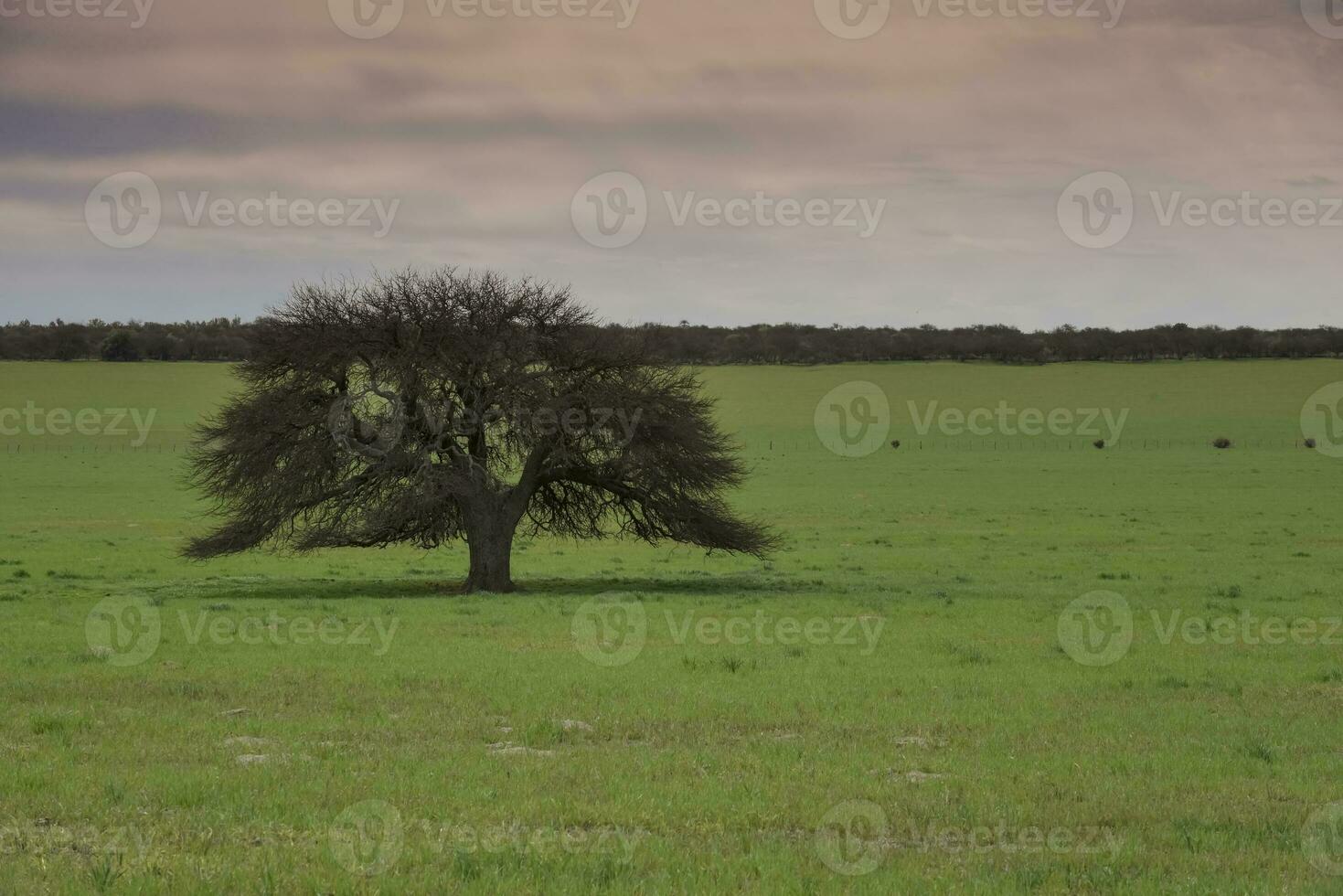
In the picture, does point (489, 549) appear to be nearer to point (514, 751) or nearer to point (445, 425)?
point (445, 425)

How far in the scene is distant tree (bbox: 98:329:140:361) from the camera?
16100 cm

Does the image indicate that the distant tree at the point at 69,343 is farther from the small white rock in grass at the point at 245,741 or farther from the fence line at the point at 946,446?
the small white rock in grass at the point at 245,741

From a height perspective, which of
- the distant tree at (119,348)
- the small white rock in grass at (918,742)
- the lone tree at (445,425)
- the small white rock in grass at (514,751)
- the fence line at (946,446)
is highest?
the distant tree at (119,348)

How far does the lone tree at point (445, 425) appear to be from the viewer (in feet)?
97.5

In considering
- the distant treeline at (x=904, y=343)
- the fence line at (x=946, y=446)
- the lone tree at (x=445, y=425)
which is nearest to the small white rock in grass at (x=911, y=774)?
the lone tree at (x=445, y=425)

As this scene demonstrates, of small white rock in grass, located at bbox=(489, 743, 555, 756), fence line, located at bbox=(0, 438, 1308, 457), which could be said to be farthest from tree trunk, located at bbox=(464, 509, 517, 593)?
fence line, located at bbox=(0, 438, 1308, 457)

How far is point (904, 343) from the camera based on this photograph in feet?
584

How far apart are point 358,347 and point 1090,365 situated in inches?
5840

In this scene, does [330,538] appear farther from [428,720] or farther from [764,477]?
[764,477]

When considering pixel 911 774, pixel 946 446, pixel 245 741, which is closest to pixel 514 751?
pixel 245 741

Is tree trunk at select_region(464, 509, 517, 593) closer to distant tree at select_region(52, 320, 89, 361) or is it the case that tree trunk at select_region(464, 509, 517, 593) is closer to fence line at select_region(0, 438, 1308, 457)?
fence line at select_region(0, 438, 1308, 457)

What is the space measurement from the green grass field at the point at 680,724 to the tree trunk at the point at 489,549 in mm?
977

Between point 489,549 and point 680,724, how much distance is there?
669 inches

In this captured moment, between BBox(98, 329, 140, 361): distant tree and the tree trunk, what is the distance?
472 feet
